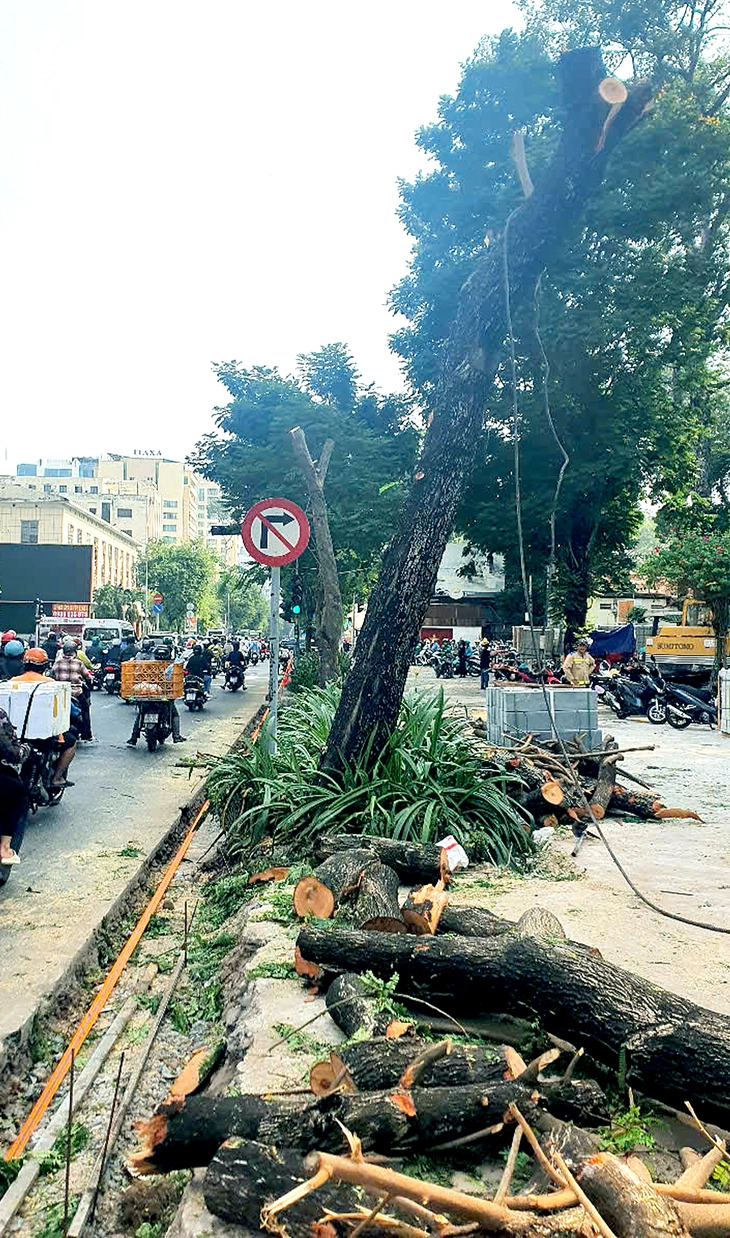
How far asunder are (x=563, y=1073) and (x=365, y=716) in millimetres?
3921

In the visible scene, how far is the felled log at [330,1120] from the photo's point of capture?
2.60 metres

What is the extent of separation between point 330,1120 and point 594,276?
2358 cm

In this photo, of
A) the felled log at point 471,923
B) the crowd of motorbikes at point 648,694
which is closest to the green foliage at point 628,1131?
the felled log at point 471,923

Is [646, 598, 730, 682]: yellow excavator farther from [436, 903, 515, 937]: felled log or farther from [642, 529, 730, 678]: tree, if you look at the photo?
[436, 903, 515, 937]: felled log

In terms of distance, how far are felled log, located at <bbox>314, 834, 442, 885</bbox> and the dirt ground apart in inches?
8.8

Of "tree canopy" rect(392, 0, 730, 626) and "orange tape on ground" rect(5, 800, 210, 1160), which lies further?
"tree canopy" rect(392, 0, 730, 626)

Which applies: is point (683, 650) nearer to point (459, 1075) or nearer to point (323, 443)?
point (323, 443)

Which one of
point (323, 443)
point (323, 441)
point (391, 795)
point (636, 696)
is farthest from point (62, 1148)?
point (323, 441)

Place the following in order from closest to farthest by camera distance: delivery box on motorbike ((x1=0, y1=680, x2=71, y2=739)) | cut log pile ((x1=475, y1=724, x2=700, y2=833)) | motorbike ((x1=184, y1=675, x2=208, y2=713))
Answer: cut log pile ((x1=475, y1=724, x2=700, y2=833)) < delivery box on motorbike ((x1=0, y1=680, x2=71, y2=739)) < motorbike ((x1=184, y1=675, x2=208, y2=713))

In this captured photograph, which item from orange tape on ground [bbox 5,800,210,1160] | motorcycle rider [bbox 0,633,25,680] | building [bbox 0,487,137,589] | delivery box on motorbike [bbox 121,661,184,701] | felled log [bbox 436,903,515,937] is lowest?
orange tape on ground [bbox 5,800,210,1160]

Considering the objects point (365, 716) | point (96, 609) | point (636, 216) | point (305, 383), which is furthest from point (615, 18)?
point (96, 609)

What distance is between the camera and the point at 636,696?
62.1ft

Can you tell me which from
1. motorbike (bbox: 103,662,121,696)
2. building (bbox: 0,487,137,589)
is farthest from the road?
building (bbox: 0,487,137,589)

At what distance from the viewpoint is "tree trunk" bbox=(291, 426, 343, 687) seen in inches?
543
